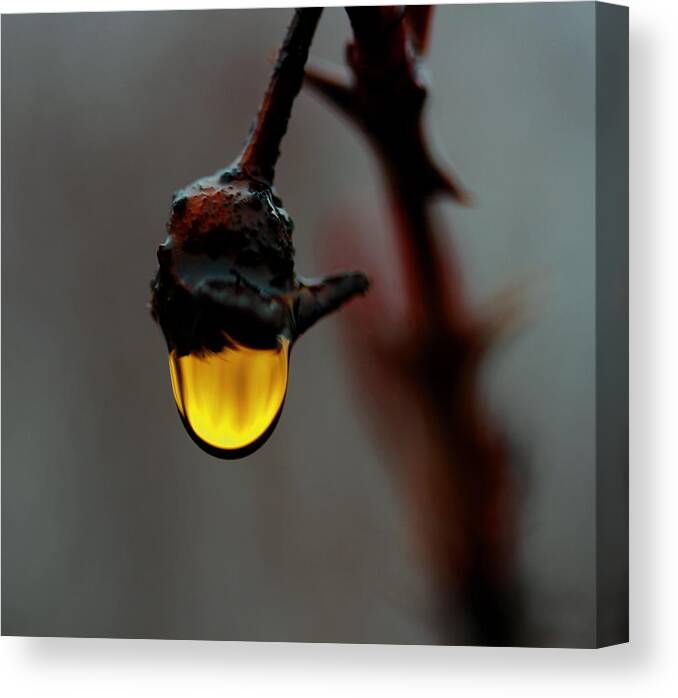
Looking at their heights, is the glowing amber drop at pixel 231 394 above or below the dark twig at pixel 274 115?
below

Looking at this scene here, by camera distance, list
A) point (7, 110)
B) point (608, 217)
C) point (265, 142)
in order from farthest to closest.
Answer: point (7, 110)
point (608, 217)
point (265, 142)

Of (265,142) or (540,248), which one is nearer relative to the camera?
(265,142)

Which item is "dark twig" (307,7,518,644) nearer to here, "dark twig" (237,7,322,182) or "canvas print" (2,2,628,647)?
"canvas print" (2,2,628,647)

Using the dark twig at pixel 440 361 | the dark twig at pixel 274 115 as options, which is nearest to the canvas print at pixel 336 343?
the dark twig at pixel 440 361

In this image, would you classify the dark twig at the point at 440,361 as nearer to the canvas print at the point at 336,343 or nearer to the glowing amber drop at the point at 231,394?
the canvas print at the point at 336,343

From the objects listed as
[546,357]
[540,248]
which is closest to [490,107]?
[540,248]

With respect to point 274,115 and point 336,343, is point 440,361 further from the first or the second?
point 274,115

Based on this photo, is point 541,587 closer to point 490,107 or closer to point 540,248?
point 540,248
